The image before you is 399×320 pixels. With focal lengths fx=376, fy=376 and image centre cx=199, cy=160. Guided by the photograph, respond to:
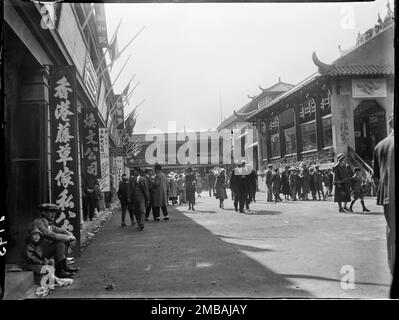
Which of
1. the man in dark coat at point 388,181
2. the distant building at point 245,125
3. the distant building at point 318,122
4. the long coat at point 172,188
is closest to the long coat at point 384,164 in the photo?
the man in dark coat at point 388,181

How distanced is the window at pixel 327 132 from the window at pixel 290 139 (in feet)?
3.60

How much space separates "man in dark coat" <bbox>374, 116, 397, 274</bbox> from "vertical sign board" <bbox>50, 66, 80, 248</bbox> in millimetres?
4109

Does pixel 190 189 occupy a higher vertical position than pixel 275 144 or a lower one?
lower

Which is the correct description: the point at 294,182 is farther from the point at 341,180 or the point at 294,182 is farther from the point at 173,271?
the point at 173,271

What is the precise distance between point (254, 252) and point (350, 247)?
1.53 metres

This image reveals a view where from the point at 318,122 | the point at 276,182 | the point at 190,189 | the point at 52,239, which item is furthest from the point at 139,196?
the point at 276,182

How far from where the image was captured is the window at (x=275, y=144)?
13537 mm

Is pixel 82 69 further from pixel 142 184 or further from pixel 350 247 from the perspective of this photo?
pixel 350 247

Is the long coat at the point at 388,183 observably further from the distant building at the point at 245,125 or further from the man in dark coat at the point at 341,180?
the man in dark coat at the point at 341,180

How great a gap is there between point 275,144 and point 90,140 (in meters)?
7.05

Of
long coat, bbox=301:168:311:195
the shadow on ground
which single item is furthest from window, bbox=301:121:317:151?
the shadow on ground

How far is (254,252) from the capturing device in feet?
20.2

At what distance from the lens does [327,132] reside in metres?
11.7
